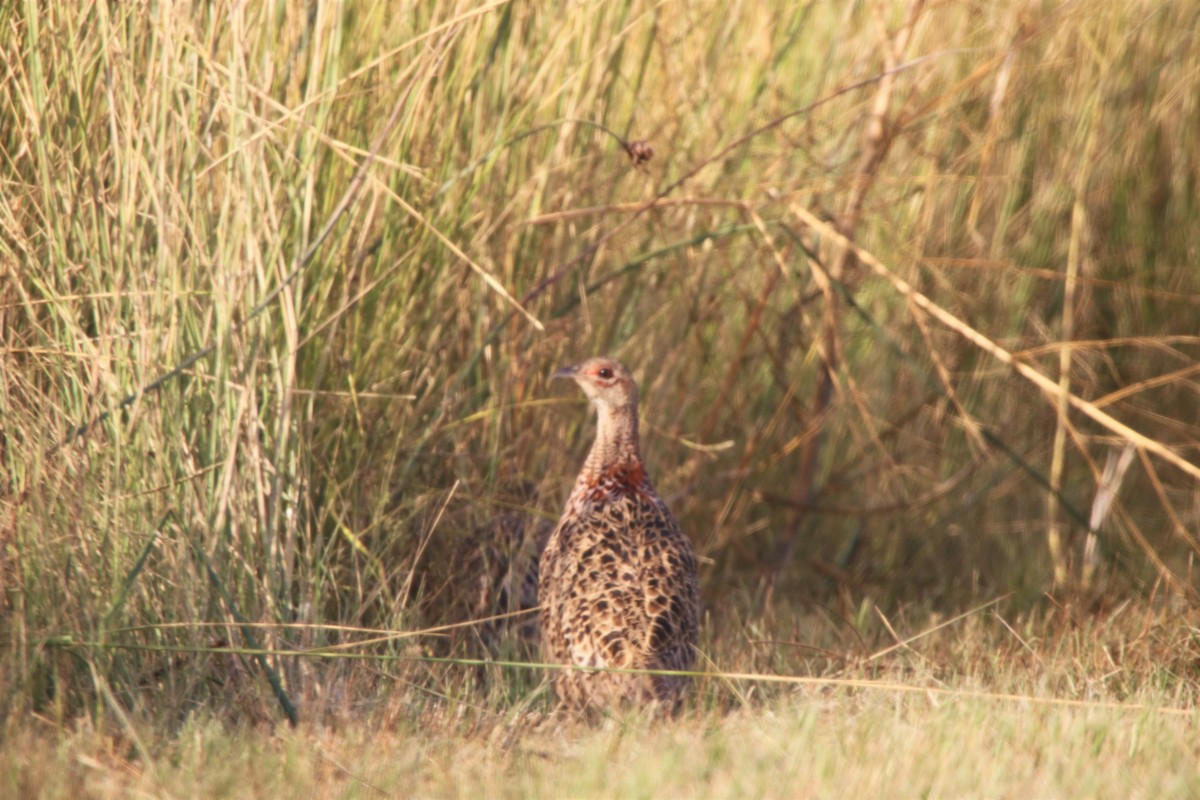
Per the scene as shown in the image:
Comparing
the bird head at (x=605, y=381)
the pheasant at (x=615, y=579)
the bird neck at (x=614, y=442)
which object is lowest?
the pheasant at (x=615, y=579)

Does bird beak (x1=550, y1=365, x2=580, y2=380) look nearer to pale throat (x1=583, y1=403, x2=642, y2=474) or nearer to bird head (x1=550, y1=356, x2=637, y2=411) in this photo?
bird head (x1=550, y1=356, x2=637, y2=411)

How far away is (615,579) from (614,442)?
0.49 m

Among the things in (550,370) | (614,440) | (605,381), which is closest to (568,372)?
(605,381)

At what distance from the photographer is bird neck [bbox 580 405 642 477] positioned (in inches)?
162

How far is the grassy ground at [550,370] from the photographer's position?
305 cm

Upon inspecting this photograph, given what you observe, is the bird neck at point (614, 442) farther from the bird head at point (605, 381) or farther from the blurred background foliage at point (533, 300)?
the blurred background foliage at point (533, 300)

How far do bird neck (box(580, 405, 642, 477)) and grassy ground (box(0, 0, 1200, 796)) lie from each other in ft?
0.91

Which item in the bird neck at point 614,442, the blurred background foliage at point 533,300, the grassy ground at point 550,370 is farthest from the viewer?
the bird neck at point 614,442

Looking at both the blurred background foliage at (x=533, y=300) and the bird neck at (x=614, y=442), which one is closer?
the blurred background foliage at (x=533, y=300)

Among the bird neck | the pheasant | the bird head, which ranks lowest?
the pheasant

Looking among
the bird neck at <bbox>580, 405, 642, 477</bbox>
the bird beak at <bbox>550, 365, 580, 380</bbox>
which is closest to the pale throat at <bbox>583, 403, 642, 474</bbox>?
the bird neck at <bbox>580, 405, 642, 477</bbox>

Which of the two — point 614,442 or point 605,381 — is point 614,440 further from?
point 605,381

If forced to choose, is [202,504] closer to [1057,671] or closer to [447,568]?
[447,568]

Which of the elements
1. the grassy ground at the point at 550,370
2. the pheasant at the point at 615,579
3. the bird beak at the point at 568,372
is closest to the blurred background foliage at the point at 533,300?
the grassy ground at the point at 550,370
